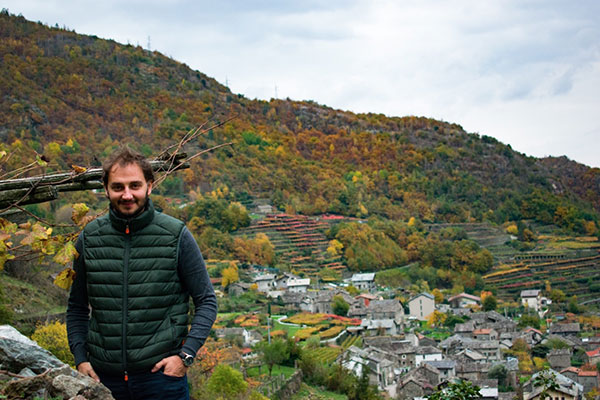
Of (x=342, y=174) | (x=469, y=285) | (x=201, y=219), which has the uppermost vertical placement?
(x=342, y=174)

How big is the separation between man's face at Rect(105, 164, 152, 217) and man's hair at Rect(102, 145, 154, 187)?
11 mm

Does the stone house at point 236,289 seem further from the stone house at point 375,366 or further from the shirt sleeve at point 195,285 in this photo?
the shirt sleeve at point 195,285

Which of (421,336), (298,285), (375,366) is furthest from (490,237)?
(375,366)

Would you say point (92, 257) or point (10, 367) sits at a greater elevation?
point (92, 257)

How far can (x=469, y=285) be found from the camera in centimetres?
3878

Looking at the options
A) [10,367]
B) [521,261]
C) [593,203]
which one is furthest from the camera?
[593,203]

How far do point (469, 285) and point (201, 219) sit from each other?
16.8 m

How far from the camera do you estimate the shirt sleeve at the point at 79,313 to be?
1891 millimetres

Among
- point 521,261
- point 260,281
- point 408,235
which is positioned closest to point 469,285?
point 521,261

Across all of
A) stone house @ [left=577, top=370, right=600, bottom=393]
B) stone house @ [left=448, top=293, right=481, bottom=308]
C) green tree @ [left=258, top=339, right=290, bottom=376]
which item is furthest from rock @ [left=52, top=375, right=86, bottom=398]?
stone house @ [left=448, top=293, right=481, bottom=308]

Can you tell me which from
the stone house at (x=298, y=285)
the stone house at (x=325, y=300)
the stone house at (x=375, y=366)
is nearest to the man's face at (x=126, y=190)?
the stone house at (x=375, y=366)

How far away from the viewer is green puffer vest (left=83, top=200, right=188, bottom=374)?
1.78 metres

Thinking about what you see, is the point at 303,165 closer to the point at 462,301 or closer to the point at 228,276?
the point at 462,301

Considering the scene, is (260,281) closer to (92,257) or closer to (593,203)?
(92,257)
